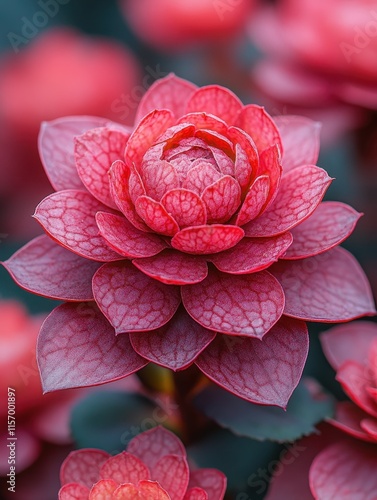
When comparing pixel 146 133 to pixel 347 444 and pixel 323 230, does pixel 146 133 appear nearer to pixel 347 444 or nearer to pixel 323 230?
pixel 323 230

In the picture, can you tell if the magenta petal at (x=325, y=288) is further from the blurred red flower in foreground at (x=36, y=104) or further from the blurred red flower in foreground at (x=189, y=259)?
the blurred red flower in foreground at (x=36, y=104)

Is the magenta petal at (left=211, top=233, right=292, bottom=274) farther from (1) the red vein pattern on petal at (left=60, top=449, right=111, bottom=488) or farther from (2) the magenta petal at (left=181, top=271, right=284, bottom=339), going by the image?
(1) the red vein pattern on petal at (left=60, top=449, right=111, bottom=488)

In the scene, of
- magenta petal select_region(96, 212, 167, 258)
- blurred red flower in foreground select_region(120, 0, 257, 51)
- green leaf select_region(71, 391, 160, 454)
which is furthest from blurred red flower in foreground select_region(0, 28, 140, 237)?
magenta petal select_region(96, 212, 167, 258)

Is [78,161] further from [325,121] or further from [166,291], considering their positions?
[325,121]

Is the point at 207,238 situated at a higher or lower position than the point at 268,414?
higher

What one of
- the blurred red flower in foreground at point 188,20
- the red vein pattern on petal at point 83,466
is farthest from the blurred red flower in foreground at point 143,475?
the blurred red flower in foreground at point 188,20

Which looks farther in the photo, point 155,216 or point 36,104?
point 36,104

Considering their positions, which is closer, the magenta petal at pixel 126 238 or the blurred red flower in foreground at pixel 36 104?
the magenta petal at pixel 126 238

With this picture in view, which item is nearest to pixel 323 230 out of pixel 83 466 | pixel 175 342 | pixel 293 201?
pixel 293 201
